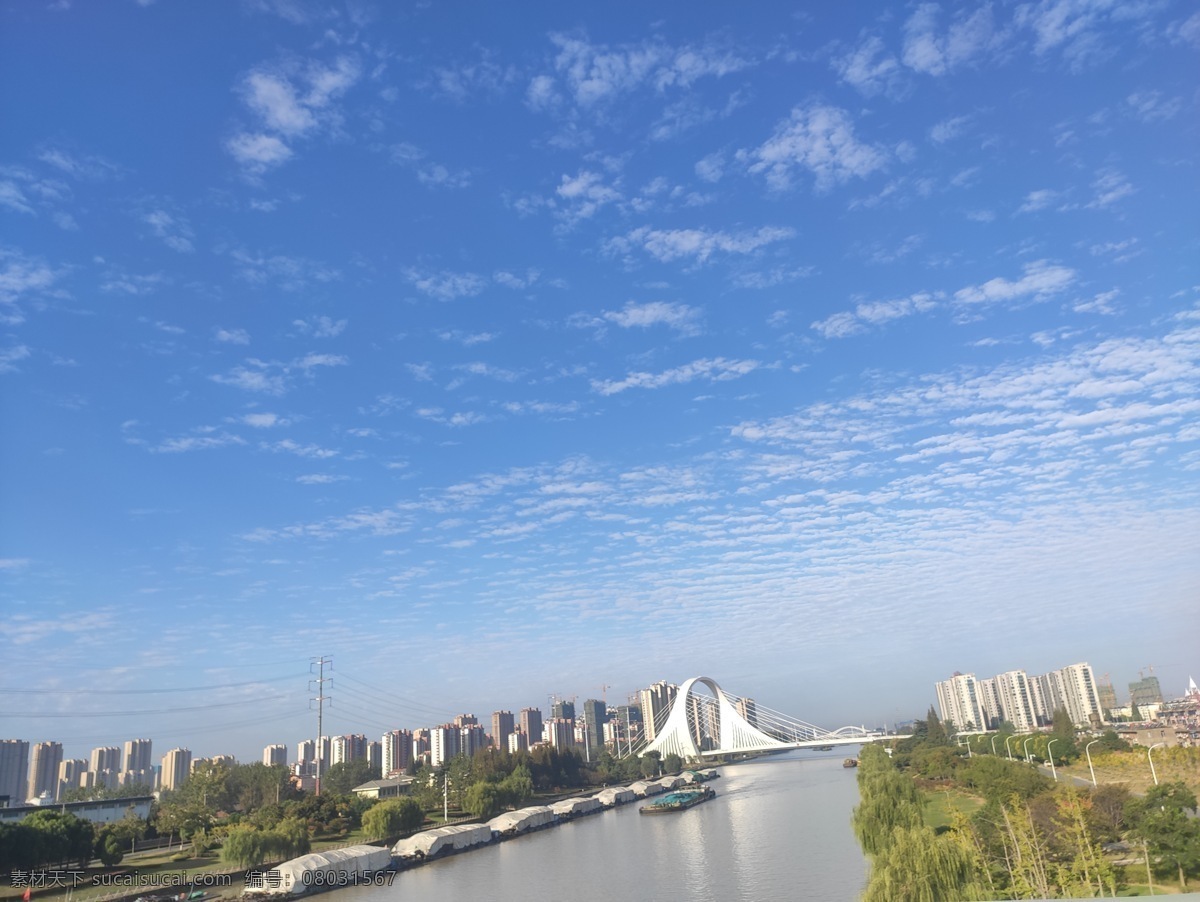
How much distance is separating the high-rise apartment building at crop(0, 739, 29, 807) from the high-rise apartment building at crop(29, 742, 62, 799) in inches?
217

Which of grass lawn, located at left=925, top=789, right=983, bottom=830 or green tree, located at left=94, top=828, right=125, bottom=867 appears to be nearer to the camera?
green tree, located at left=94, top=828, right=125, bottom=867

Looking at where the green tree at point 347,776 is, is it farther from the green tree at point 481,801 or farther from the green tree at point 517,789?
the green tree at point 481,801

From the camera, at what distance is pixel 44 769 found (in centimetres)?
4672

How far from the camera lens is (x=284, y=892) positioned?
544 inches

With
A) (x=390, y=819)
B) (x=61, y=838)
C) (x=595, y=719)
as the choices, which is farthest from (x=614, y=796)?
(x=595, y=719)

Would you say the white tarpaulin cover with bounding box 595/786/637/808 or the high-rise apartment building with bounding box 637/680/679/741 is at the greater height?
the high-rise apartment building with bounding box 637/680/679/741

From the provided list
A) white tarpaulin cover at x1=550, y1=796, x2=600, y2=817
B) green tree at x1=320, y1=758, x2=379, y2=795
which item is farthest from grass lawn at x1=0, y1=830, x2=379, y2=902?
green tree at x1=320, y1=758, x2=379, y2=795

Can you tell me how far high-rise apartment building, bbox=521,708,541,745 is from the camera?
62975mm

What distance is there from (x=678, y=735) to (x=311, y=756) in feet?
95.6

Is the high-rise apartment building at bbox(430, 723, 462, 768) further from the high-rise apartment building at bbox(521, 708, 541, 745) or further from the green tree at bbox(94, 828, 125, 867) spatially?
the green tree at bbox(94, 828, 125, 867)

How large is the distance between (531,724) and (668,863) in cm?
4971

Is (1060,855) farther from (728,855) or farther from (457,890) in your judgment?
(457,890)

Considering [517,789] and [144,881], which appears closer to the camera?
[144,881]

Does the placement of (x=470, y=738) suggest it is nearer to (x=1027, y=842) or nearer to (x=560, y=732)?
(x=560, y=732)
